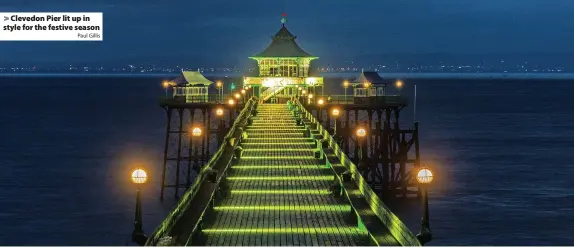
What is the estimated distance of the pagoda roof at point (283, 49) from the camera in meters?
80.4

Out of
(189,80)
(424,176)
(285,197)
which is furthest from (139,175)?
(189,80)

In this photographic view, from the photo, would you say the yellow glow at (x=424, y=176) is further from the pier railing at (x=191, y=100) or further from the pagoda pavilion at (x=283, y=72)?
the pagoda pavilion at (x=283, y=72)

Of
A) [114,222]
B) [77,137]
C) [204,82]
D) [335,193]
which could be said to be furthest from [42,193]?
[77,137]

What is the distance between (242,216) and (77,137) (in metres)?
76.9

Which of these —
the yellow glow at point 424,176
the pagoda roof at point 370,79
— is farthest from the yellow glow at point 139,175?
the pagoda roof at point 370,79

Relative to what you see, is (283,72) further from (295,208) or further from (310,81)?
(295,208)

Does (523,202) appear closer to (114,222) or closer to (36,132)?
(114,222)

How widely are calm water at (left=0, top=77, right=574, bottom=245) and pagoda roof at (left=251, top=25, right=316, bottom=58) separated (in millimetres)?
14135

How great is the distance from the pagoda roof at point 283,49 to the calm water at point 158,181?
46.4 feet

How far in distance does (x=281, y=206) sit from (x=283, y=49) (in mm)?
60152

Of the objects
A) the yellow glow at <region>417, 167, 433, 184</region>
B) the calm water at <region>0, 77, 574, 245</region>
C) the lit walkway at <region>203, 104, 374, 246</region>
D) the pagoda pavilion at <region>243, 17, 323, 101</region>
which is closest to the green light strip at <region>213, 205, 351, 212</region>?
the lit walkway at <region>203, 104, 374, 246</region>

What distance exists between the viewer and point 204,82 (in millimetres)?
74688

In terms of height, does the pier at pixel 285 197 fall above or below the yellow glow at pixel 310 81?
below

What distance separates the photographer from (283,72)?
8094 cm
